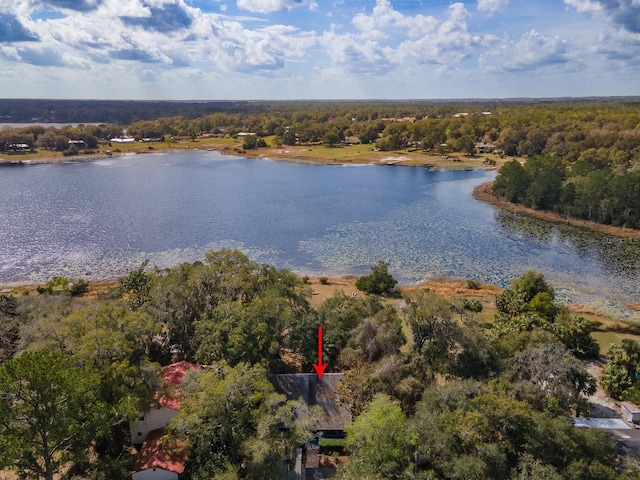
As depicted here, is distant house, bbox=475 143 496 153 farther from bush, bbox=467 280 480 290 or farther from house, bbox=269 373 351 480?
house, bbox=269 373 351 480

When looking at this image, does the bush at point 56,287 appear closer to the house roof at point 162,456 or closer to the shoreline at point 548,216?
the house roof at point 162,456

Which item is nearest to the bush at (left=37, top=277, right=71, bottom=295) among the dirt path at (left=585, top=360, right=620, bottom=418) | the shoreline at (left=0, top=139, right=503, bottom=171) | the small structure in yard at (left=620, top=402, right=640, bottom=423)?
the dirt path at (left=585, top=360, right=620, bottom=418)

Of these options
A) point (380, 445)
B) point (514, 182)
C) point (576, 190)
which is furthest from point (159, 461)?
point (514, 182)

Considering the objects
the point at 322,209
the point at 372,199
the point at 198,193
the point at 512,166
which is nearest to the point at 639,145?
the point at 512,166

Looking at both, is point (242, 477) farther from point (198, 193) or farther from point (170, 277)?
point (198, 193)

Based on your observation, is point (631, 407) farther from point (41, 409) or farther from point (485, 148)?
point (485, 148)
